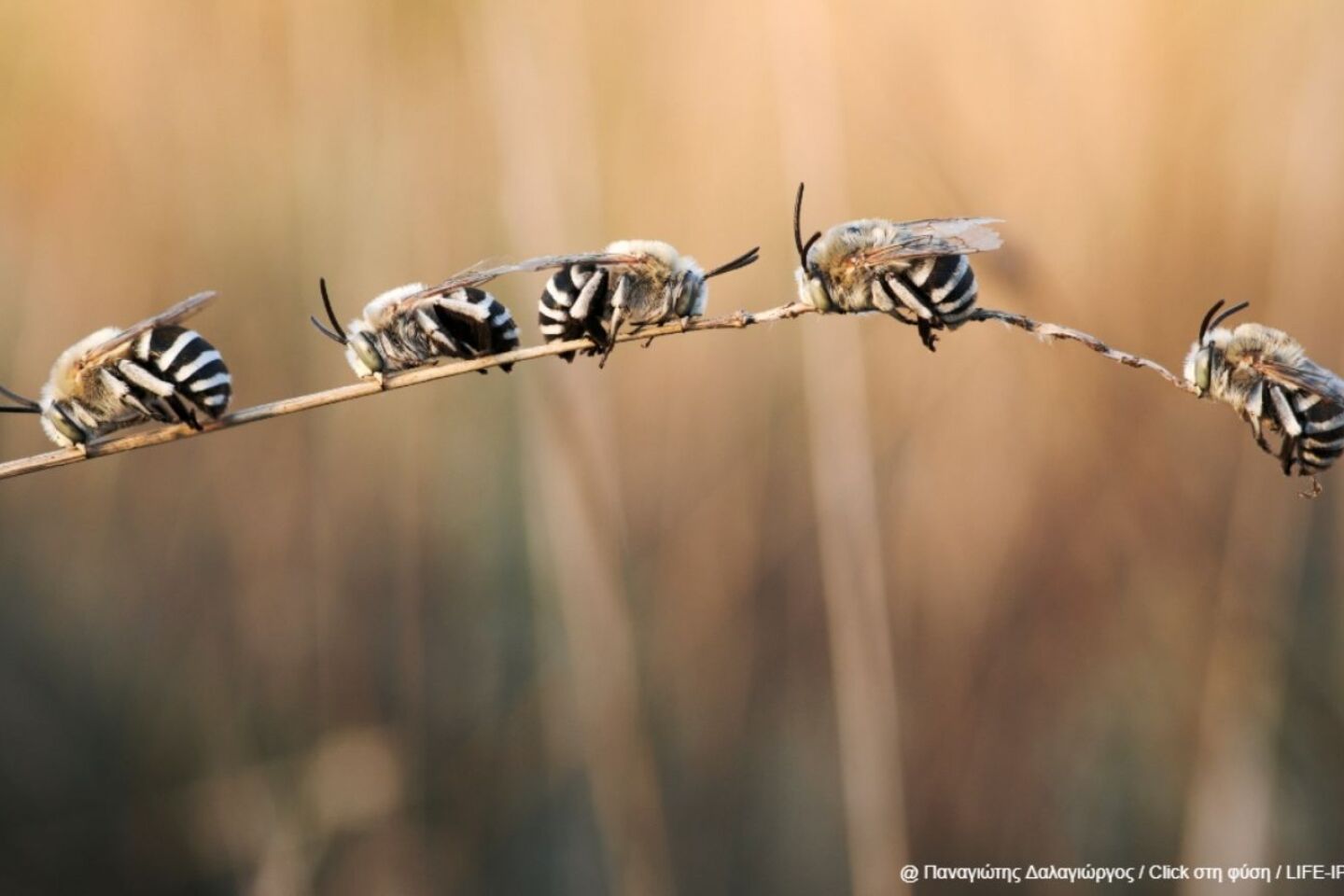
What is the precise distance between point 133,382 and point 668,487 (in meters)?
1.86

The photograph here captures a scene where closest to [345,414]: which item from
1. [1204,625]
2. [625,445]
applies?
[625,445]

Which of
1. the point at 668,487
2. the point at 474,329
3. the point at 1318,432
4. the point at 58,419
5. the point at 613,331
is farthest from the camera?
the point at 668,487

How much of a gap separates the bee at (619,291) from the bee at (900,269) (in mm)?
188

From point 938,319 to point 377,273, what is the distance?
86.6 inches

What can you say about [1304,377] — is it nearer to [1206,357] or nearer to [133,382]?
[1206,357]

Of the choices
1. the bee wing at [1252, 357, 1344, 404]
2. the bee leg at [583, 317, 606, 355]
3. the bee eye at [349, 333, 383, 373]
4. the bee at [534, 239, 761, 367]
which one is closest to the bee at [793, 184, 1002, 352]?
the bee at [534, 239, 761, 367]

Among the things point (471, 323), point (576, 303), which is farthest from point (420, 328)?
point (576, 303)

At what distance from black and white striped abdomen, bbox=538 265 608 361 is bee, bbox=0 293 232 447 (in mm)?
481

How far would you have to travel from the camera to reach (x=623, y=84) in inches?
149

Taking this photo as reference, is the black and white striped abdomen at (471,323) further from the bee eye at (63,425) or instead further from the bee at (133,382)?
the bee eye at (63,425)

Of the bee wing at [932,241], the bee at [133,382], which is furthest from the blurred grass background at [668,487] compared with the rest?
the bee at [133,382]

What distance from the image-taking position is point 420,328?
6.38ft

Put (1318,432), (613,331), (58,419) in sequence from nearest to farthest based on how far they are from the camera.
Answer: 1. (1318,432)
2. (58,419)
3. (613,331)

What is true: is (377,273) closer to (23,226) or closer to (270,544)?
(270,544)
